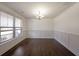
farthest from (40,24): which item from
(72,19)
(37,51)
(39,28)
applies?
(72,19)

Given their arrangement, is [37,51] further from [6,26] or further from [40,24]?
[40,24]

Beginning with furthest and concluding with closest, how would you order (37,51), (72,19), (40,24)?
(40,24) → (37,51) → (72,19)

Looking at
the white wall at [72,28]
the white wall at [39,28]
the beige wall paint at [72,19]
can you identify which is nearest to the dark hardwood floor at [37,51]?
the white wall at [72,28]

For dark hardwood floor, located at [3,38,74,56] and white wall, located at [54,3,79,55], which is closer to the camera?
white wall, located at [54,3,79,55]

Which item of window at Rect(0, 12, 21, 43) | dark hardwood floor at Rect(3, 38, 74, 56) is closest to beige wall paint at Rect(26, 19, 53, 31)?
window at Rect(0, 12, 21, 43)

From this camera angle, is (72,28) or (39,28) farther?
(39,28)

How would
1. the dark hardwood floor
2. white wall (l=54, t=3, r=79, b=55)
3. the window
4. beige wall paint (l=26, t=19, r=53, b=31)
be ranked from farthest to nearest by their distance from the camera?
beige wall paint (l=26, t=19, r=53, b=31) < the window < the dark hardwood floor < white wall (l=54, t=3, r=79, b=55)

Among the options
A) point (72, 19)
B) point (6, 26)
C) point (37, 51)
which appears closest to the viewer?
point (72, 19)

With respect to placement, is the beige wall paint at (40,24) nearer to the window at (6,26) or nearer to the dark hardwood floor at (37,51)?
the window at (6,26)

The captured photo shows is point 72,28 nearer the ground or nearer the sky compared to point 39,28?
nearer the sky

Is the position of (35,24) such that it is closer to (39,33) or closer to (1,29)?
(39,33)

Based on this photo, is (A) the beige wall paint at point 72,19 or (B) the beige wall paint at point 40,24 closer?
(A) the beige wall paint at point 72,19

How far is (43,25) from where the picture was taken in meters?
9.83

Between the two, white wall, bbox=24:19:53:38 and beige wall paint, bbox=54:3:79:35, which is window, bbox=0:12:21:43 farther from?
white wall, bbox=24:19:53:38
